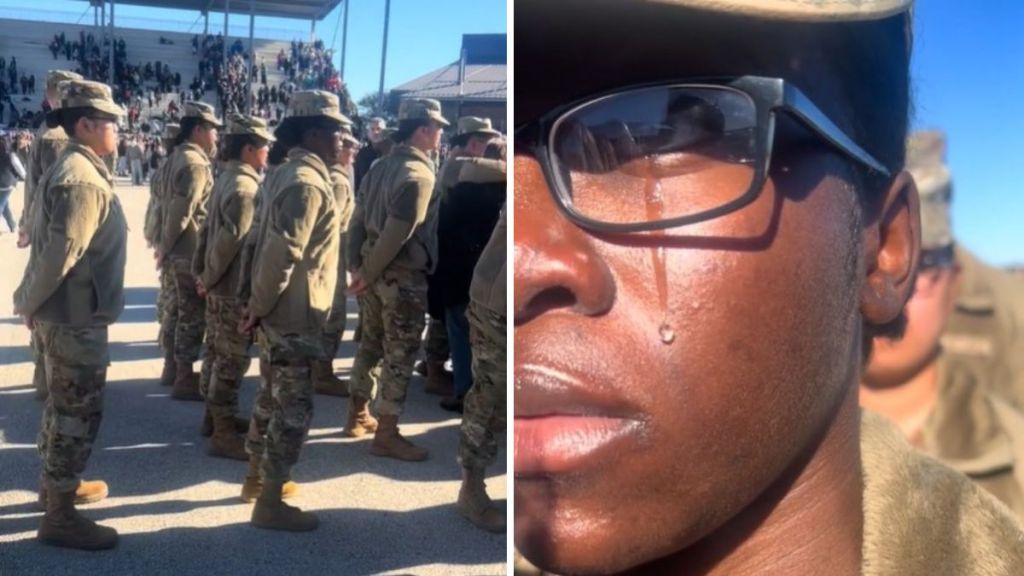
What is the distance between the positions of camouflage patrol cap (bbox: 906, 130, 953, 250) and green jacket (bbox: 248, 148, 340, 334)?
1.47m

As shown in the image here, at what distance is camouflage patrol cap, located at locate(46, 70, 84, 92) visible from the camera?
1466 millimetres

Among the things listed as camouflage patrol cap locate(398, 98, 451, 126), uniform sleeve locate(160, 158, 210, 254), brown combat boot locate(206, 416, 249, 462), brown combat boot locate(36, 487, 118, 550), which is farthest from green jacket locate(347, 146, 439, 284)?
brown combat boot locate(36, 487, 118, 550)

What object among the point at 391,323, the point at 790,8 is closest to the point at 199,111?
the point at 790,8

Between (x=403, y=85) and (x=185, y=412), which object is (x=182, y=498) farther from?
(x=403, y=85)

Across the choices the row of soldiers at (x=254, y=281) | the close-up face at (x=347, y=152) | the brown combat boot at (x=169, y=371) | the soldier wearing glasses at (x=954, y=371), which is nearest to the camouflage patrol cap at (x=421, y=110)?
the row of soldiers at (x=254, y=281)

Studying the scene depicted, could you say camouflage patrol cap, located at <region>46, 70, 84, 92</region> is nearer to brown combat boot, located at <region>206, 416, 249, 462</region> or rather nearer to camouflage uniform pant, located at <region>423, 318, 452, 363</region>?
brown combat boot, located at <region>206, 416, 249, 462</region>

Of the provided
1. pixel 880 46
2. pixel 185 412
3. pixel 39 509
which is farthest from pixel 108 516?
pixel 880 46

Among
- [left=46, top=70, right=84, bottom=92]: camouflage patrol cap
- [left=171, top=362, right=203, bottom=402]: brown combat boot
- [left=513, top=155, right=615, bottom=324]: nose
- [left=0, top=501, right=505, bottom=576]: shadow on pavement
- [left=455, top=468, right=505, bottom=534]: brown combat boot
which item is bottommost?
[left=0, top=501, right=505, bottom=576]: shadow on pavement

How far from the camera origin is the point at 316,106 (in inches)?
58.7

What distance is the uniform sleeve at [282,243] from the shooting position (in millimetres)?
2203

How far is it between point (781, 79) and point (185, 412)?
1.82 meters

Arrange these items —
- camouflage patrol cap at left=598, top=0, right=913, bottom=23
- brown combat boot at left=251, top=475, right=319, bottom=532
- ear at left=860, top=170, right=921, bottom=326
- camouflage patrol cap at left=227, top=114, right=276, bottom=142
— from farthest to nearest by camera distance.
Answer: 1. brown combat boot at left=251, top=475, right=319, bottom=532
2. camouflage patrol cap at left=227, top=114, right=276, bottom=142
3. ear at left=860, top=170, right=921, bottom=326
4. camouflage patrol cap at left=598, top=0, right=913, bottom=23

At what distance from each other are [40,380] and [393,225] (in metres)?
0.91

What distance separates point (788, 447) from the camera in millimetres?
866
